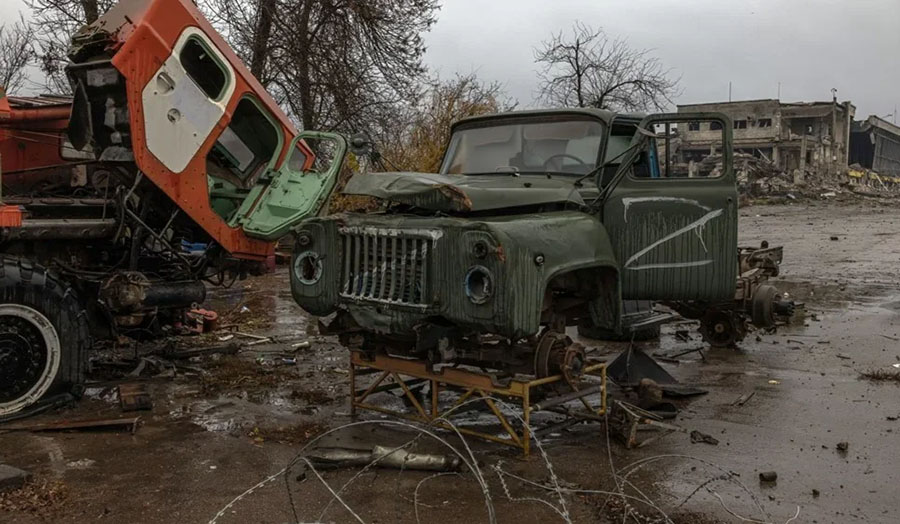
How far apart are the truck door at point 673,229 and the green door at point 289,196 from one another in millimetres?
2519

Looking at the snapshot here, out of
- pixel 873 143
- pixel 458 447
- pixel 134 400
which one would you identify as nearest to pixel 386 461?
pixel 458 447

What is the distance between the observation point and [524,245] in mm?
4938

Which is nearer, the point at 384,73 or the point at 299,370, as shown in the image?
the point at 299,370

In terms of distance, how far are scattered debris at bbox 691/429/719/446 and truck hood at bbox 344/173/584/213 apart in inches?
72.0

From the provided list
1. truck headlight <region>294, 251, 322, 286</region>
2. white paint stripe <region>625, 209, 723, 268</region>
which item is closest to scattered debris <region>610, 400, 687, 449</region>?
white paint stripe <region>625, 209, 723, 268</region>

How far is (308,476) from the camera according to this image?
16.2ft

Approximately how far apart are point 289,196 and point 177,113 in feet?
3.80

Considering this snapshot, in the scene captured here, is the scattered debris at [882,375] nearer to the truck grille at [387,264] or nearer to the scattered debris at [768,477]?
the scattered debris at [768,477]

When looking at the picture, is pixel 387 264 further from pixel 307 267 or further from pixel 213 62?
pixel 213 62

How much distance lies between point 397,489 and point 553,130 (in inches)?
128

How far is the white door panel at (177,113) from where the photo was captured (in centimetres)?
670

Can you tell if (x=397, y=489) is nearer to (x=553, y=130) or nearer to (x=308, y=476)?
(x=308, y=476)

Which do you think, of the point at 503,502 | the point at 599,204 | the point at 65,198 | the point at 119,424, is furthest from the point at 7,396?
the point at 599,204

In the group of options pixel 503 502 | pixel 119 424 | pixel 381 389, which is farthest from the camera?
pixel 381 389
